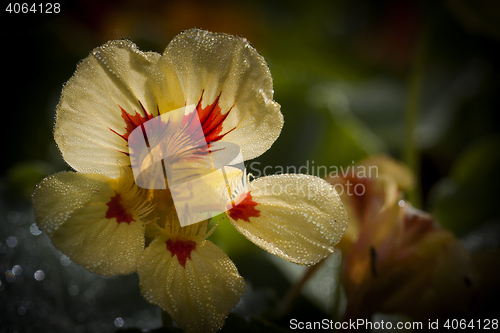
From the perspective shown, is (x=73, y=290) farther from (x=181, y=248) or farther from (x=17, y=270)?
(x=181, y=248)

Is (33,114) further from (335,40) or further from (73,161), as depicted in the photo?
(335,40)

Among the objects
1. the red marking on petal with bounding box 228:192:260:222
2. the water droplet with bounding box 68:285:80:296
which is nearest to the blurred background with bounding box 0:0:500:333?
the water droplet with bounding box 68:285:80:296

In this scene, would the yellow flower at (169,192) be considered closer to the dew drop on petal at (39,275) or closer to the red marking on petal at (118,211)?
the red marking on petal at (118,211)

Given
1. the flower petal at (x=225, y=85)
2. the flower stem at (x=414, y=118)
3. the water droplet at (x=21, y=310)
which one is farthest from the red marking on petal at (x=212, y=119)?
the flower stem at (x=414, y=118)

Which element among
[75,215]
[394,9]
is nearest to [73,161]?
[75,215]

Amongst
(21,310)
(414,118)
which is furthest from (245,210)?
(414,118)

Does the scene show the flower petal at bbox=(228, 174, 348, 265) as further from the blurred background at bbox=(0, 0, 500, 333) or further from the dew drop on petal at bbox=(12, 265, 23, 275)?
the dew drop on petal at bbox=(12, 265, 23, 275)
